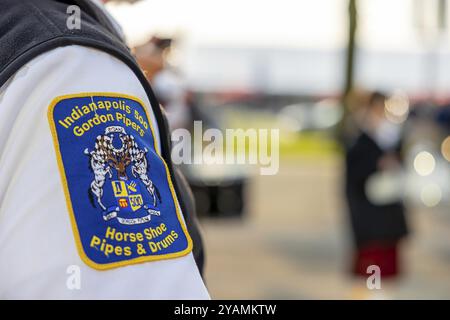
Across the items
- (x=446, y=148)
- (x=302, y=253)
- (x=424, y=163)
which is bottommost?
(x=302, y=253)

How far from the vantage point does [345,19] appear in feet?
37.1

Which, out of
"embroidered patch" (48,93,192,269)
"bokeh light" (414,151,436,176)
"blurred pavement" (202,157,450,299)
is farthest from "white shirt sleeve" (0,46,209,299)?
"bokeh light" (414,151,436,176)

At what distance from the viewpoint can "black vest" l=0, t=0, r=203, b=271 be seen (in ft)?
3.15

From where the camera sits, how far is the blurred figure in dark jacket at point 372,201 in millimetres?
5676

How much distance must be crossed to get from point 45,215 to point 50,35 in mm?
253

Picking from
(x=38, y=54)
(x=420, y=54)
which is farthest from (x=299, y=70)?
(x=38, y=54)

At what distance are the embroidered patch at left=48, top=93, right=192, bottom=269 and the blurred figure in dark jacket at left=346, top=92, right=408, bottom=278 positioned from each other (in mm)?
4837

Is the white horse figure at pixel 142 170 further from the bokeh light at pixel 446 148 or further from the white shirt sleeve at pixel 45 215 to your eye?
the bokeh light at pixel 446 148

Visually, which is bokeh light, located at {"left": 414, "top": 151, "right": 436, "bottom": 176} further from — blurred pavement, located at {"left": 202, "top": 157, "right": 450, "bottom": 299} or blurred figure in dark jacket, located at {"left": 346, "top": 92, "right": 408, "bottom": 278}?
blurred figure in dark jacket, located at {"left": 346, "top": 92, "right": 408, "bottom": 278}

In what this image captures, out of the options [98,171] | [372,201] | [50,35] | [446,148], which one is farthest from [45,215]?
[446,148]

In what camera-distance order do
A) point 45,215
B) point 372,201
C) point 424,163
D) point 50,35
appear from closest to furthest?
point 45,215, point 50,35, point 372,201, point 424,163

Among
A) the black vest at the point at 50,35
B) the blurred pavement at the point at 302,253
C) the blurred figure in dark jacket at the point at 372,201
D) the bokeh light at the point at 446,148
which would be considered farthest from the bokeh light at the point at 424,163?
the black vest at the point at 50,35

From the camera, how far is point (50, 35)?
976mm

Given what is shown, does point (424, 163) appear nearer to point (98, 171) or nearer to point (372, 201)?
point (372, 201)
